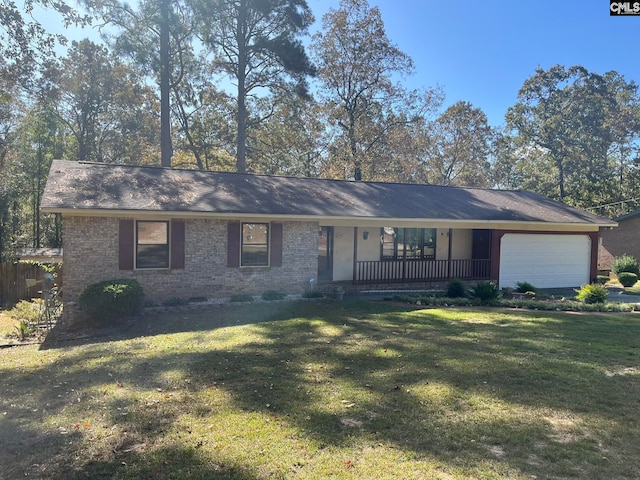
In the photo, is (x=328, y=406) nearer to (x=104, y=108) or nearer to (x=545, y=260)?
(x=545, y=260)

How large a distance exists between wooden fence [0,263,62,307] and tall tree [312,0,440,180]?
18.8 metres

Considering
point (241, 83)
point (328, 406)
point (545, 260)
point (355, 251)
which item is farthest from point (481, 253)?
point (241, 83)

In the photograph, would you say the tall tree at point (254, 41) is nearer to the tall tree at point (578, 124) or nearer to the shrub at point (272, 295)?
the shrub at point (272, 295)

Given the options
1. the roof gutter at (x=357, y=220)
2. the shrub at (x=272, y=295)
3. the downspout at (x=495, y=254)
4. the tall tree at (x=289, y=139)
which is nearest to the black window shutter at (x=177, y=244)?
the roof gutter at (x=357, y=220)

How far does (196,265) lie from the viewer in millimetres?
13000

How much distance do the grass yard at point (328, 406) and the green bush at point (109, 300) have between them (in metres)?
1.81

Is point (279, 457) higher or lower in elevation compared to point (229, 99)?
lower

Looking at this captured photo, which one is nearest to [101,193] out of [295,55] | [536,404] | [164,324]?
[164,324]

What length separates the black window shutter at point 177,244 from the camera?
12695mm

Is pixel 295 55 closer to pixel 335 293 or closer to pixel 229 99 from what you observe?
pixel 229 99

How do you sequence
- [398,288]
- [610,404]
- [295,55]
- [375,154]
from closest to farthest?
[610,404] → [398,288] → [295,55] → [375,154]

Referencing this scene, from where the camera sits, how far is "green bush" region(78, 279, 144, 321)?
414 inches

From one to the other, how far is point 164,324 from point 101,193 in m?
4.49

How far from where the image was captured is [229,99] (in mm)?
27281
